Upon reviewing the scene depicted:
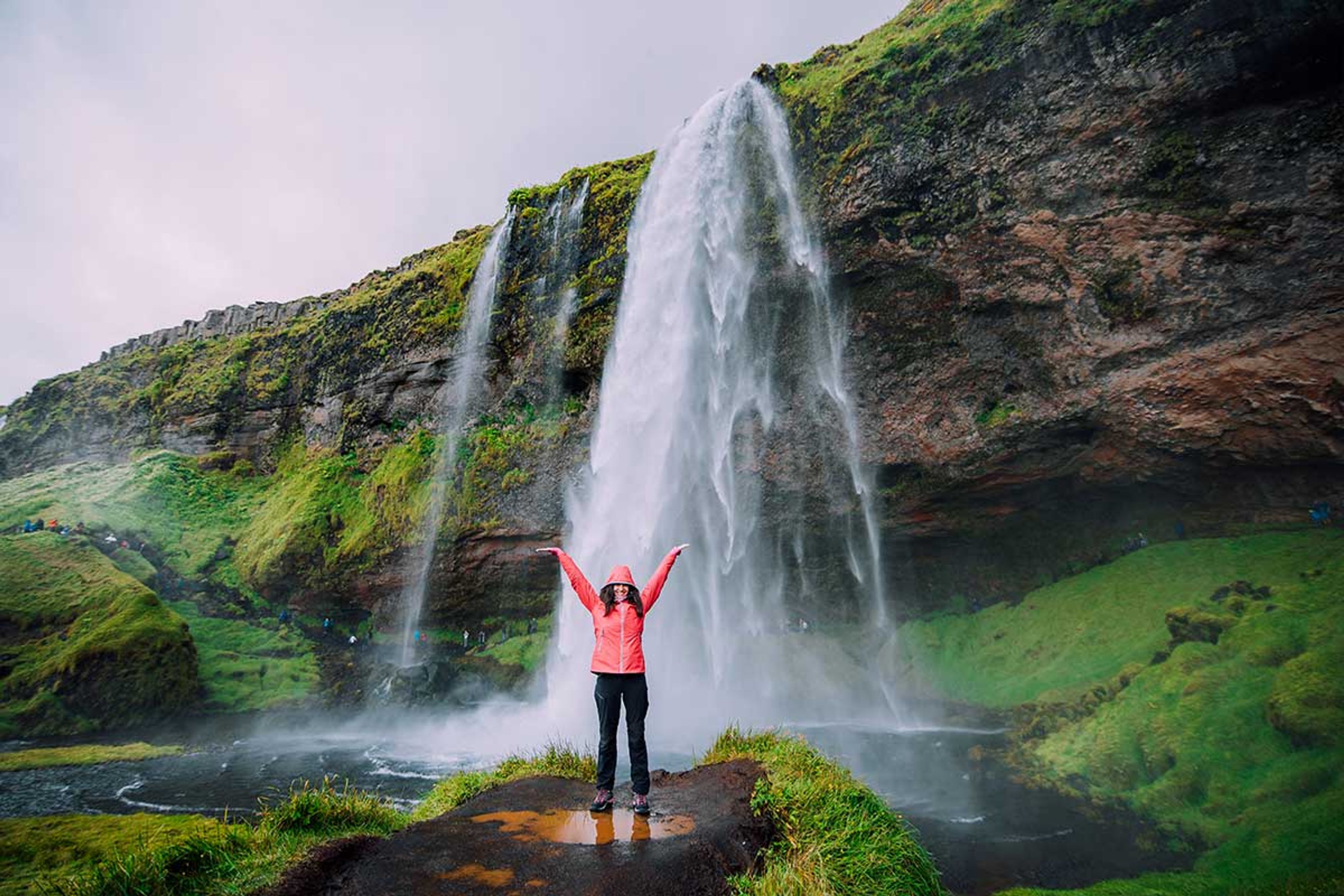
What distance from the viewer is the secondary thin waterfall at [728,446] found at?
57.2ft

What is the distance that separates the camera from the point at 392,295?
2725 cm

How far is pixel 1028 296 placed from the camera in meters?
14.6

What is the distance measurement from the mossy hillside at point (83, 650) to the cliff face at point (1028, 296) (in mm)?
5102

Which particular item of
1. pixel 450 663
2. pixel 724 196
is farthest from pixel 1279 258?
pixel 450 663

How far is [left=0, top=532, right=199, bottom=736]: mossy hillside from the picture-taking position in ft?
55.8

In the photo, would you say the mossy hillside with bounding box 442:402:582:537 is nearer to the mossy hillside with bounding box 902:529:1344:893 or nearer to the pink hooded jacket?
the mossy hillside with bounding box 902:529:1344:893

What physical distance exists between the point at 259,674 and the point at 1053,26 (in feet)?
93.4

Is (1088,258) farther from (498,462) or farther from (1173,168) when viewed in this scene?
(498,462)

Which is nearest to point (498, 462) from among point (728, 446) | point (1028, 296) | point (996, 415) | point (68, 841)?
point (728, 446)

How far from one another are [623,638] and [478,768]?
34.2ft

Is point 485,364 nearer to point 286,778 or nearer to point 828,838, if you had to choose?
point 286,778

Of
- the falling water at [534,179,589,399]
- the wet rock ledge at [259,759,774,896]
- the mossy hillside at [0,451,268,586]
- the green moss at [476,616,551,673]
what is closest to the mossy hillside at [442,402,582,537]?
the falling water at [534,179,589,399]

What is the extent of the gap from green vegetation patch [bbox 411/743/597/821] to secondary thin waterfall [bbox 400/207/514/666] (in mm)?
15679

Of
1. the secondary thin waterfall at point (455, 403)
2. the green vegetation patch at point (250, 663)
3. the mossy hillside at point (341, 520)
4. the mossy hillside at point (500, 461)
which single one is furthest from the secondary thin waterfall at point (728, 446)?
the green vegetation patch at point (250, 663)
